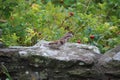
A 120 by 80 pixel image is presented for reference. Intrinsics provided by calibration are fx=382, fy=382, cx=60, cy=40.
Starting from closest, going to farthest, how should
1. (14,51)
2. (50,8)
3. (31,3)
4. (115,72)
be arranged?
1. (115,72)
2. (14,51)
3. (50,8)
4. (31,3)

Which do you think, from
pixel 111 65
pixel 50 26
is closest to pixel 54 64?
pixel 111 65

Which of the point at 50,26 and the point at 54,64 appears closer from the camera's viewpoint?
the point at 54,64

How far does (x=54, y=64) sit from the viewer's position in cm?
342

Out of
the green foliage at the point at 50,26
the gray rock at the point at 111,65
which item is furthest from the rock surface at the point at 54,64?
the green foliage at the point at 50,26

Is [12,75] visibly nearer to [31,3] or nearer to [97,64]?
[97,64]

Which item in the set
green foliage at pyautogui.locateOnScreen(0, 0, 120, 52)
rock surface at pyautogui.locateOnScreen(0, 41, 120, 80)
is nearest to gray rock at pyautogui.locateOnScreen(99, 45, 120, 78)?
rock surface at pyautogui.locateOnScreen(0, 41, 120, 80)

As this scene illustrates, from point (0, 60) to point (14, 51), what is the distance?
6.2 inches

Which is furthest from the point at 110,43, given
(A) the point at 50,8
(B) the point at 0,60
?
(B) the point at 0,60

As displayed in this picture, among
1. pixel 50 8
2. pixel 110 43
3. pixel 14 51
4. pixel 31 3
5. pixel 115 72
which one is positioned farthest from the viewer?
pixel 31 3

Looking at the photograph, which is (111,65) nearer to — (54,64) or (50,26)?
(54,64)

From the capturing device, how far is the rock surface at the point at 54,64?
3387 millimetres

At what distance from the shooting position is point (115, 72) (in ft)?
10.9

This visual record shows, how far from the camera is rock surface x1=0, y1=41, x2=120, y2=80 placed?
339 cm

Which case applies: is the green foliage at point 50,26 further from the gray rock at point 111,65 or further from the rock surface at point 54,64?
the gray rock at point 111,65
